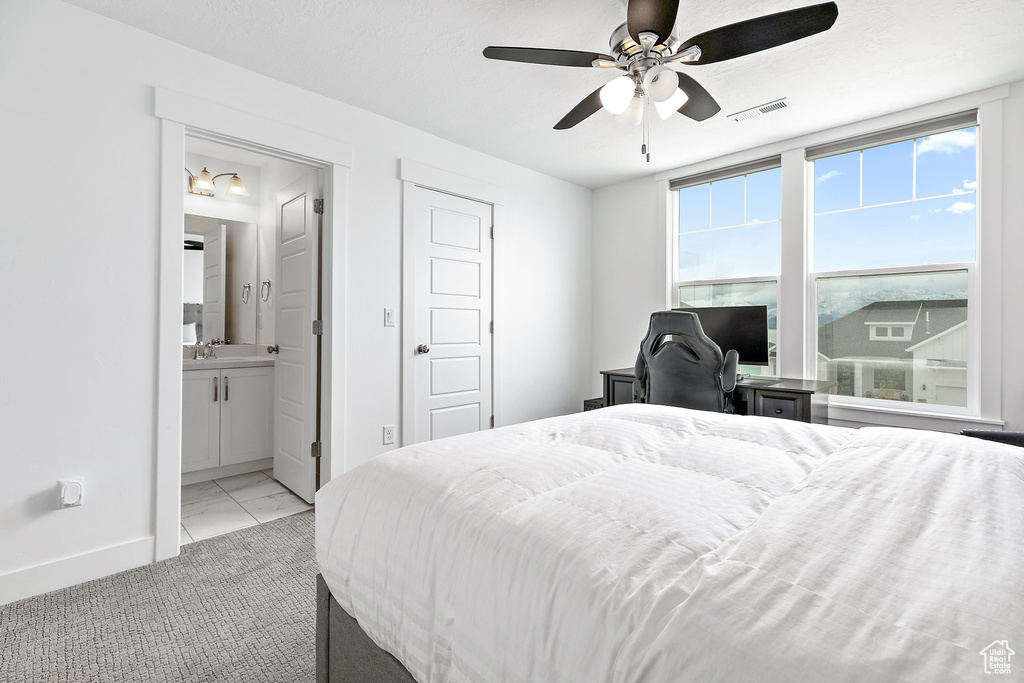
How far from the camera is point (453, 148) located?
11.8 feet

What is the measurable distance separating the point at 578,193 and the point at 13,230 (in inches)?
160

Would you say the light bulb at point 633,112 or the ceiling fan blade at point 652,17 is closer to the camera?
the ceiling fan blade at point 652,17

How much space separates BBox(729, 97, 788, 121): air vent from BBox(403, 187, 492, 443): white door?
1914mm

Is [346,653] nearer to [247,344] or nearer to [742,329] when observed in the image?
[742,329]

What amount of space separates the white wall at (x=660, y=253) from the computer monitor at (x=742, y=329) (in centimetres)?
35

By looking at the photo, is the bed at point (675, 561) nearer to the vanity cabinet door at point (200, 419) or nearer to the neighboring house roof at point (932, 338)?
the neighboring house roof at point (932, 338)

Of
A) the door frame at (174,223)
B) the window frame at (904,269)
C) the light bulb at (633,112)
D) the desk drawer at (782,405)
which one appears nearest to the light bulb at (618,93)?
the light bulb at (633,112)

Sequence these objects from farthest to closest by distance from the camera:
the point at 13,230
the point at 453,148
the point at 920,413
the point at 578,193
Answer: the point at 578,193, the point at 453,148, the point at 920,413, the point at 13,230

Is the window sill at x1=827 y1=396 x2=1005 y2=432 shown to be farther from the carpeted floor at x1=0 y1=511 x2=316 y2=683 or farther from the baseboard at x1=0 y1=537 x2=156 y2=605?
the baseboard at x1=0 y1=537 x2=156 y2=605

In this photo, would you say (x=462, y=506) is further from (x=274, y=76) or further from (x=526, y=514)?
(x=274, y=76)

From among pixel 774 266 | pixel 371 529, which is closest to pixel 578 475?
pixel 371 529

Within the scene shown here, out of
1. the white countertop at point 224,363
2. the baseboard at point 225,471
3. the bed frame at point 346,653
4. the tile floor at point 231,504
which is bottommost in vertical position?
the tile floor at point 231,504

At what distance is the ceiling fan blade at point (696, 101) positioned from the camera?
2.11 m

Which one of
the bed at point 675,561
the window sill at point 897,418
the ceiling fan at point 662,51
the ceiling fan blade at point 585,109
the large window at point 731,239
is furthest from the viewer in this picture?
the large window at point 731,239
